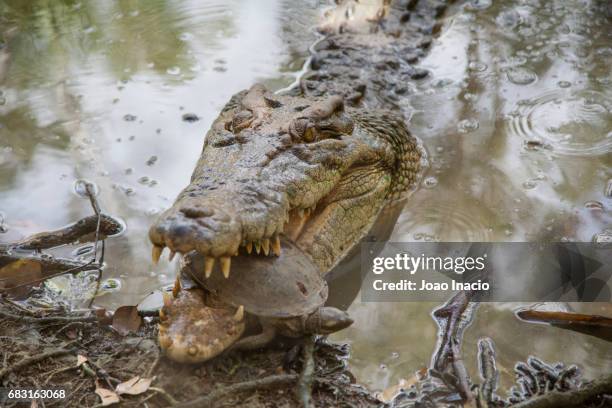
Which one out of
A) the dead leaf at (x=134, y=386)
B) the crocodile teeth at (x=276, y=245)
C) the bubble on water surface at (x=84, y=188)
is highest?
the crocodile teeth at (x=276, y=245)

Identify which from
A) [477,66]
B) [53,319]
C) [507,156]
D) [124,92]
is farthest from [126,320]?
[477,66]

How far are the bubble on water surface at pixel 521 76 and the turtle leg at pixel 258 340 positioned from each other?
365 centimetres

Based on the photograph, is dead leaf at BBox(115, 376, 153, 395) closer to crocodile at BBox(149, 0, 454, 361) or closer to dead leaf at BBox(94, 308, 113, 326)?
crocodile at BBox(149, 0, 454, 361)

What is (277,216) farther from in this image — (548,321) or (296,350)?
(548,321)

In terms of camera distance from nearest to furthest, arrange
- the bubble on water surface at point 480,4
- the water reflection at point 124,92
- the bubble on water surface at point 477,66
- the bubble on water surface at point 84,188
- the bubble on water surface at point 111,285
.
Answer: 1. the bubble on water surface at point 111,285
2. the water reflection at point 124,92
3. the bubble on water surface at point 84,188
4. the bubble on water surface at point 477,66
5. the bubble on water surface at point 480,4

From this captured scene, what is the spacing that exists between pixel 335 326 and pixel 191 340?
67 cm

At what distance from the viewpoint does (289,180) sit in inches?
125

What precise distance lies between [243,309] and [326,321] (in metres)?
0.40

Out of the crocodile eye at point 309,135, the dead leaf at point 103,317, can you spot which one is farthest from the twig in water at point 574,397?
the dead leaf at point 103,317

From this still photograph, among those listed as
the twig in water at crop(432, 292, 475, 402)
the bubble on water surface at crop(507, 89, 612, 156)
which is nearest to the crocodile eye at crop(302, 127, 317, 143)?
the twig in water at crop(432, 292, 475, 402)

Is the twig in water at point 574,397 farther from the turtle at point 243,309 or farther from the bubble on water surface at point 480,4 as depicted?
the bubble on water surface at point 480,4

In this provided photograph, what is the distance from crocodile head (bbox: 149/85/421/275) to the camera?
2576 millimetres

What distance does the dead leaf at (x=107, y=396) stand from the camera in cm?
274

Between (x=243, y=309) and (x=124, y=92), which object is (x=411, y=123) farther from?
(x=243, y=309)
